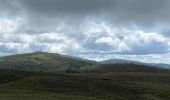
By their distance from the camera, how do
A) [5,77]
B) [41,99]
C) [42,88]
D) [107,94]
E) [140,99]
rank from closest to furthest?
1. [41,99]
2. [140,99]
3. [107,94]
4. [42,88]
5. [5,77]

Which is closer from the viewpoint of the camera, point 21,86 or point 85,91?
point 85,91

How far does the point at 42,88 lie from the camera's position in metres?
102

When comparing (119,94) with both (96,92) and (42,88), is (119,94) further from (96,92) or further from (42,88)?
(42,88)

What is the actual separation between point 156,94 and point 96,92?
17.5m

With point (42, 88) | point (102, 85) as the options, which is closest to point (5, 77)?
point (42, 88)

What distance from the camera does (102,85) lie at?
11100 centimetres

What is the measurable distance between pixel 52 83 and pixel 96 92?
22118mm

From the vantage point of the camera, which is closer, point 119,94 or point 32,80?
point 119,94

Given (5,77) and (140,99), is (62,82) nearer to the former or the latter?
(5,77)

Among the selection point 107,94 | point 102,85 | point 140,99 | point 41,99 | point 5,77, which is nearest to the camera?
point 41,99

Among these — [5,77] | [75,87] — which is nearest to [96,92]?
[75,87]

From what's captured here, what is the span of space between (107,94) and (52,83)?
26.3 m

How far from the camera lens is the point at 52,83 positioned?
113 meters

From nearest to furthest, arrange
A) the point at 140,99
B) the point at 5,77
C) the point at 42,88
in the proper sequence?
the point at 140,99 < the point at 42,88 < the point at 5,77
